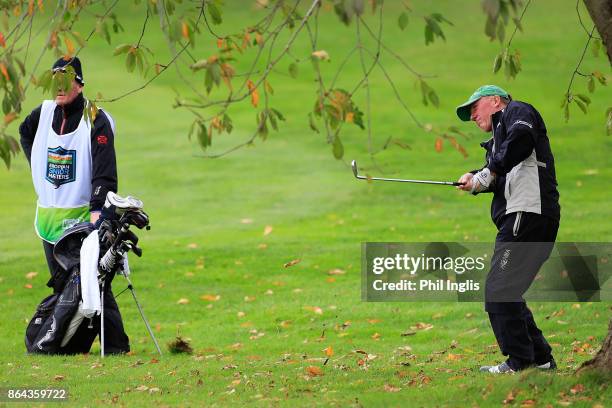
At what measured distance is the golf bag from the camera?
9305 millimetres

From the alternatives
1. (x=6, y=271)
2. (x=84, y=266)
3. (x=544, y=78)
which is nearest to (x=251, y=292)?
(x=6, y=271)

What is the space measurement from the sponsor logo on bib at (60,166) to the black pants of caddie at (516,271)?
406cm

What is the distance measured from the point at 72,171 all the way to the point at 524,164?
4.21 meters

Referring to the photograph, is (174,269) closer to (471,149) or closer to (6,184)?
(6,184)

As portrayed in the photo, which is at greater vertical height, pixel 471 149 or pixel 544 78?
pixel 544 78

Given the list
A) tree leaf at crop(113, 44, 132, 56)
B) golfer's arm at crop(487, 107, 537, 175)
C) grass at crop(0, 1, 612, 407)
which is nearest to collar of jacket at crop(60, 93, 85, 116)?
grass at crop(0, 1, 612, 407)

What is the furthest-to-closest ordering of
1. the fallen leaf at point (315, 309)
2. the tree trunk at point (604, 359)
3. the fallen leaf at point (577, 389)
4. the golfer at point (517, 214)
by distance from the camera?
the fallen leaf at point (315, 309) → the golfer at point (517, 214) → the tree trunk at point (604, 359) → the fallen leaf at point (577, 389)

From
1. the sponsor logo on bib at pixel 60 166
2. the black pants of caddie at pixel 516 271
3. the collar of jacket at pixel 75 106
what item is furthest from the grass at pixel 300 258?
the collar of jacket at pixel 75 106

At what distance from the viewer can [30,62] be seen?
35.6m

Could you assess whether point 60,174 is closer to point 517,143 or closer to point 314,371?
point 314,371

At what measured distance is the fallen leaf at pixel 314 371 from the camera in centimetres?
830

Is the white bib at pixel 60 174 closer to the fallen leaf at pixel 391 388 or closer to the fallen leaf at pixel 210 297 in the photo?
the fallen leaf at pixel 391 388

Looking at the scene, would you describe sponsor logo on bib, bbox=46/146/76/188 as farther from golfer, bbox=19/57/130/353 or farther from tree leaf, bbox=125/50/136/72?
tree leaf, bbox=125/50/136/72

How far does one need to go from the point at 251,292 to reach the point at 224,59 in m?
8.13
